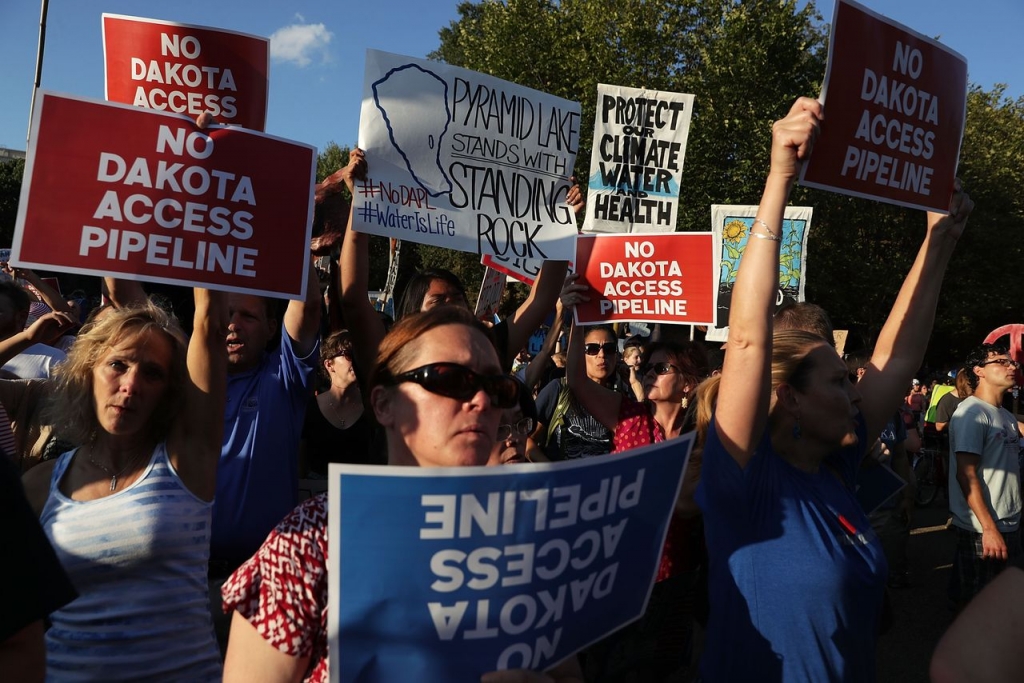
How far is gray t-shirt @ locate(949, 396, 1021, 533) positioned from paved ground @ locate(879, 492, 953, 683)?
0.91m

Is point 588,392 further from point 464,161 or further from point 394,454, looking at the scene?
point 394,454

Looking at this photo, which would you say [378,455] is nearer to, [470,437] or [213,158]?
[213,158]

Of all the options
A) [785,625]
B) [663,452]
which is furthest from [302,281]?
[785,625]

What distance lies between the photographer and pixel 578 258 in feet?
17.1

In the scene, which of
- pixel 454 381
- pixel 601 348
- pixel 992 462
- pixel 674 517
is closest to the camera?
pixel 454 381

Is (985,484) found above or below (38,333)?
below

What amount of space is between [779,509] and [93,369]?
1.97 metres

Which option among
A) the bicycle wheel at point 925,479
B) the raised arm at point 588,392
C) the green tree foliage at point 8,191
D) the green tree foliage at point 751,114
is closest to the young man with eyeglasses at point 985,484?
the raised arm at point 588,392

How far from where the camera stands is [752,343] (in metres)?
2.22

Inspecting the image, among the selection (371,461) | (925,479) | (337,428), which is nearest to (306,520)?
(371,461)

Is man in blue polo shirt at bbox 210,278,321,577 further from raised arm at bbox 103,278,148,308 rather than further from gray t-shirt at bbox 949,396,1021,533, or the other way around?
gray t-shirt at bbox 949,396,1021,533

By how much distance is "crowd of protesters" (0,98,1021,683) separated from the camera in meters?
1.72

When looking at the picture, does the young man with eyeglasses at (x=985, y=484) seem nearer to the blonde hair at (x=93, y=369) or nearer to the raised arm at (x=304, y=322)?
the raised arm at (x=304, y=322)

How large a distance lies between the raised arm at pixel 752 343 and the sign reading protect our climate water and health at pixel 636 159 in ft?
14.6
